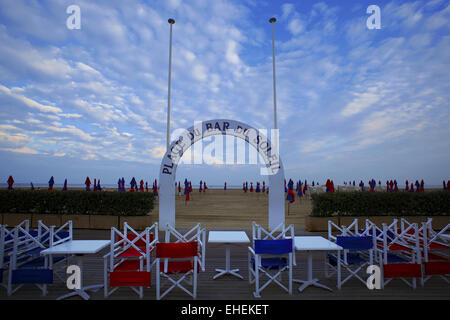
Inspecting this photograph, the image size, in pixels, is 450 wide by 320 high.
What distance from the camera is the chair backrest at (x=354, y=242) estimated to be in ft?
13.2

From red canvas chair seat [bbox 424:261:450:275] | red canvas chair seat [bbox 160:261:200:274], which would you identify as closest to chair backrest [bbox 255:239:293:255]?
red canvas chair seat [bbox 160:261:200:274]

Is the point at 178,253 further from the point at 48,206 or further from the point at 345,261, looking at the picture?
the point at 48,206

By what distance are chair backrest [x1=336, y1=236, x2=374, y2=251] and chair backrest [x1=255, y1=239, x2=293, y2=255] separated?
0.87 meters

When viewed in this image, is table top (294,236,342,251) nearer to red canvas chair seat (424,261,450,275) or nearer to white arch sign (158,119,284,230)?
red canvas chair seat (424,261,450,275)

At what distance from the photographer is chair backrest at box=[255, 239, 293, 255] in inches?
150

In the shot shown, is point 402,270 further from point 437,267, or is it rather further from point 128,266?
point 128,266

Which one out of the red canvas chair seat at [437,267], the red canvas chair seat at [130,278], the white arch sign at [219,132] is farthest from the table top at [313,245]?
the white arch sign at [219,132]

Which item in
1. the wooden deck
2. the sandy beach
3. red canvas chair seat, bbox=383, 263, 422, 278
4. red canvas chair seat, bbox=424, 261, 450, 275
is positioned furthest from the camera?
the sandy beach

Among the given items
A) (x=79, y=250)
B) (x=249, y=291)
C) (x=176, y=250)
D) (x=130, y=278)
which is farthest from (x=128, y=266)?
(x=249, y=291)

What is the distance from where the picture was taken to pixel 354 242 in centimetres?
405
